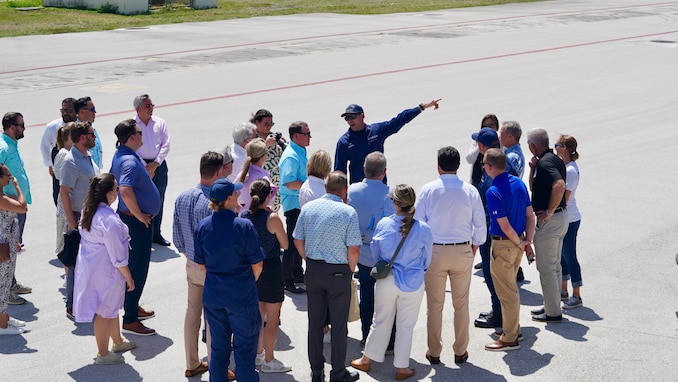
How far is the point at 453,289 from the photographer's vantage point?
8.16m

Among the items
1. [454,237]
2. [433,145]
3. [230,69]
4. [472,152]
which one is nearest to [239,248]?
[454,237]

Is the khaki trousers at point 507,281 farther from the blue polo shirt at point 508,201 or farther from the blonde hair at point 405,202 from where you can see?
the blonde hair at point 405,202

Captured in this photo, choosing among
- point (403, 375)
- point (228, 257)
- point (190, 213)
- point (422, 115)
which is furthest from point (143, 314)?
point (422, 115)

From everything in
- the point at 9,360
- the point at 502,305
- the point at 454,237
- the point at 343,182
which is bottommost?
the point at 9,360

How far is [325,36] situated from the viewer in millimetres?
34219

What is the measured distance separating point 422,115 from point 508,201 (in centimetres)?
1210

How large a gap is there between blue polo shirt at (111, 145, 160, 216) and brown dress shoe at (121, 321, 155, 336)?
1.10 meters

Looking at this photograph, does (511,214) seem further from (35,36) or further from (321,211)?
(35,36)

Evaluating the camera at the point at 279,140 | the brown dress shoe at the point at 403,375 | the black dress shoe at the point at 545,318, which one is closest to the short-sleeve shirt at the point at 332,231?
the brown dress shoe at the point at 403,375

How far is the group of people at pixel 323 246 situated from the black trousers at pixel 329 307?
12 mm

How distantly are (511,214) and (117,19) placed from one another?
34.9 m

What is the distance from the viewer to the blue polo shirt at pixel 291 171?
9789 millimetres

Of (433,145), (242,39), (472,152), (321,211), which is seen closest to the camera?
(321,211)

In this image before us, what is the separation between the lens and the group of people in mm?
7168
